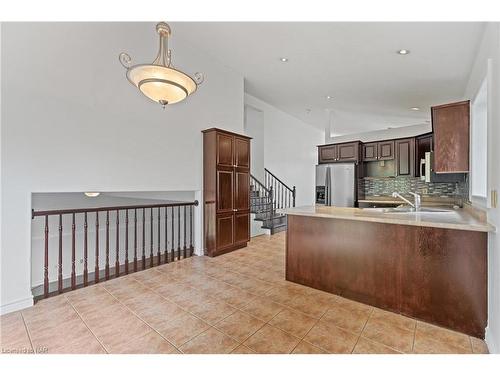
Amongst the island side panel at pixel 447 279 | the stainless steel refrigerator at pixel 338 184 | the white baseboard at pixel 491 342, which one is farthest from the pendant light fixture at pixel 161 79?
the stainless steel refrigerator at pixel 338 184

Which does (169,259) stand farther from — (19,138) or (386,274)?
(386,274)

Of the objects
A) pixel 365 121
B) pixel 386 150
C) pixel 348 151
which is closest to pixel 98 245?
pixel 348 151

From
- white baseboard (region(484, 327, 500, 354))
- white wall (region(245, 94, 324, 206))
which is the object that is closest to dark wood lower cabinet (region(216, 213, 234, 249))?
white wall (region(245, 94, 324, 206))

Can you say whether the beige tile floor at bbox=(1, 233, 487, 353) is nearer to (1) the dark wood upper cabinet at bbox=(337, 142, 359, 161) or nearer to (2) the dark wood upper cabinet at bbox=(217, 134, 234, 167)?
(2) the dark wood upper cabinet at bbox=(217, 134, 234, 167)

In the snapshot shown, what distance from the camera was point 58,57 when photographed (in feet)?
8.91

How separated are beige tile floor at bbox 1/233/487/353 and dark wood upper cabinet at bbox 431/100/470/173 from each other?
180 centimetres

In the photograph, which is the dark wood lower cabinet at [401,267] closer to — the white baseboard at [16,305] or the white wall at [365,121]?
the white baseboard at [16,305]

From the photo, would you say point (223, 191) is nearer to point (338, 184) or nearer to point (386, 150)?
point (338, 184)

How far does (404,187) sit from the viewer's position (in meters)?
6.28

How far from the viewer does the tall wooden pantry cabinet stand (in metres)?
4.23

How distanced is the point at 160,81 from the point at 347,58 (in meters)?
3.24

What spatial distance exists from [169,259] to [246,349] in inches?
102

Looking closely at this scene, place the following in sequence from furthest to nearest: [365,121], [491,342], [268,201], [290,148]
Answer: [290,148], [365,121], [268,201], [491,342]
